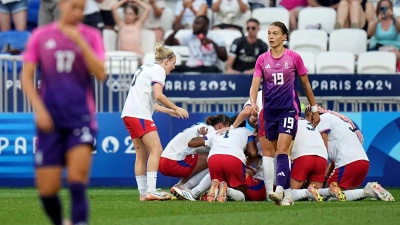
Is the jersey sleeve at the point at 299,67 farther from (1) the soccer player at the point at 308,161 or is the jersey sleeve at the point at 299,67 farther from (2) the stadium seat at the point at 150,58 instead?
(2) the stadium seat at the point at 150,58

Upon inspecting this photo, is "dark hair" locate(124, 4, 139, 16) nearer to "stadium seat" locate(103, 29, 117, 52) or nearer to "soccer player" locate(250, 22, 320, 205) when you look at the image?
"stadium seat" locate(103, 29, 117, 52)

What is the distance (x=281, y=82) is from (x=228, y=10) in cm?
818

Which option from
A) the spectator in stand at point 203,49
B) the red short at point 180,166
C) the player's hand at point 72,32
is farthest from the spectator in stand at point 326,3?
the player's hand at point 72,32

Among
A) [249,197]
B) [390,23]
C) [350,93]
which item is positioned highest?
[390,23]

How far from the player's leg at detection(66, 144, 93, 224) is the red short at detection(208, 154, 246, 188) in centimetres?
499

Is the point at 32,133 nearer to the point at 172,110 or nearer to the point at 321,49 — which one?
the point at 172,110

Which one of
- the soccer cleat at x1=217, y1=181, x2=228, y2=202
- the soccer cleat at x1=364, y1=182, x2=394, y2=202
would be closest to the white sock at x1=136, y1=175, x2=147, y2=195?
the soccer cleat at x1=217, y1=181, x2=228, y2=202

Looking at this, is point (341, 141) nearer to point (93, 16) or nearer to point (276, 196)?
point (276, 196)

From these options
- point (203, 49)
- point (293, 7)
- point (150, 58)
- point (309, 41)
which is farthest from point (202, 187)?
point (293, 7)

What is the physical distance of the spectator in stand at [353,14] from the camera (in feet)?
60.6

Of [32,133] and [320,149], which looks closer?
[320,149]

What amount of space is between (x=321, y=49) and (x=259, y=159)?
20.9ft

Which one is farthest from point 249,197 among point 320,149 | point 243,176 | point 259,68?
point 259,68

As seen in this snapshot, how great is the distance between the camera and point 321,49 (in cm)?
1808
